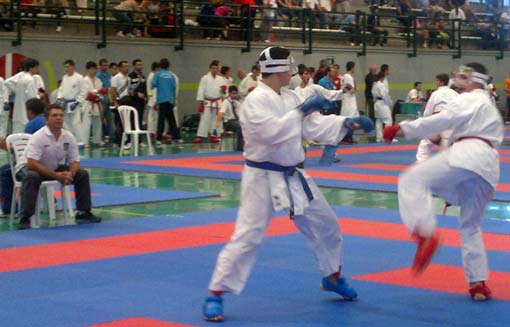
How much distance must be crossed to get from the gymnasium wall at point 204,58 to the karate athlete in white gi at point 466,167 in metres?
17.1

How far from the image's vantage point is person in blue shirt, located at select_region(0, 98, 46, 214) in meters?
11.5

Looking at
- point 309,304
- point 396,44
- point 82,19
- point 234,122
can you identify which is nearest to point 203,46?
point 82,19

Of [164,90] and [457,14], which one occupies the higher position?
[457,14]

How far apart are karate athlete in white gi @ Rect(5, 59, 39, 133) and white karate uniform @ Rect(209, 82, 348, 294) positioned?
13.0 meters

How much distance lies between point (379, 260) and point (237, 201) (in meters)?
4.57

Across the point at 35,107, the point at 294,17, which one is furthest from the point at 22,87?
the point at 294,17

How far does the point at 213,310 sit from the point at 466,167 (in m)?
2.19

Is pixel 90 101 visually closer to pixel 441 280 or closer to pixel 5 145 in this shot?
pixel 5 145

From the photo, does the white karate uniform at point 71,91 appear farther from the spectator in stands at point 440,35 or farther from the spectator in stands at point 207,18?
the spectator in stands at point 440,35

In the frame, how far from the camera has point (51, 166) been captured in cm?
1096

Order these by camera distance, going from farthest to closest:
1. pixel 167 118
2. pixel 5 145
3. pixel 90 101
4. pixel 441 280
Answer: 1. pixel 167 118
2. pixel 90 101
3. pixel 5 145
4. pixel 441 280

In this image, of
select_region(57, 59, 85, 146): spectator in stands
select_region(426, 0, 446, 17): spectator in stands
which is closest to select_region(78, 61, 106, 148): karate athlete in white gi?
select_region(57, 59, 85, 146): spectator in stands

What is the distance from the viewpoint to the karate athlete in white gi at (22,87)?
1912cm

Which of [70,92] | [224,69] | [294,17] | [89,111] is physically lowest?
[89,111]
